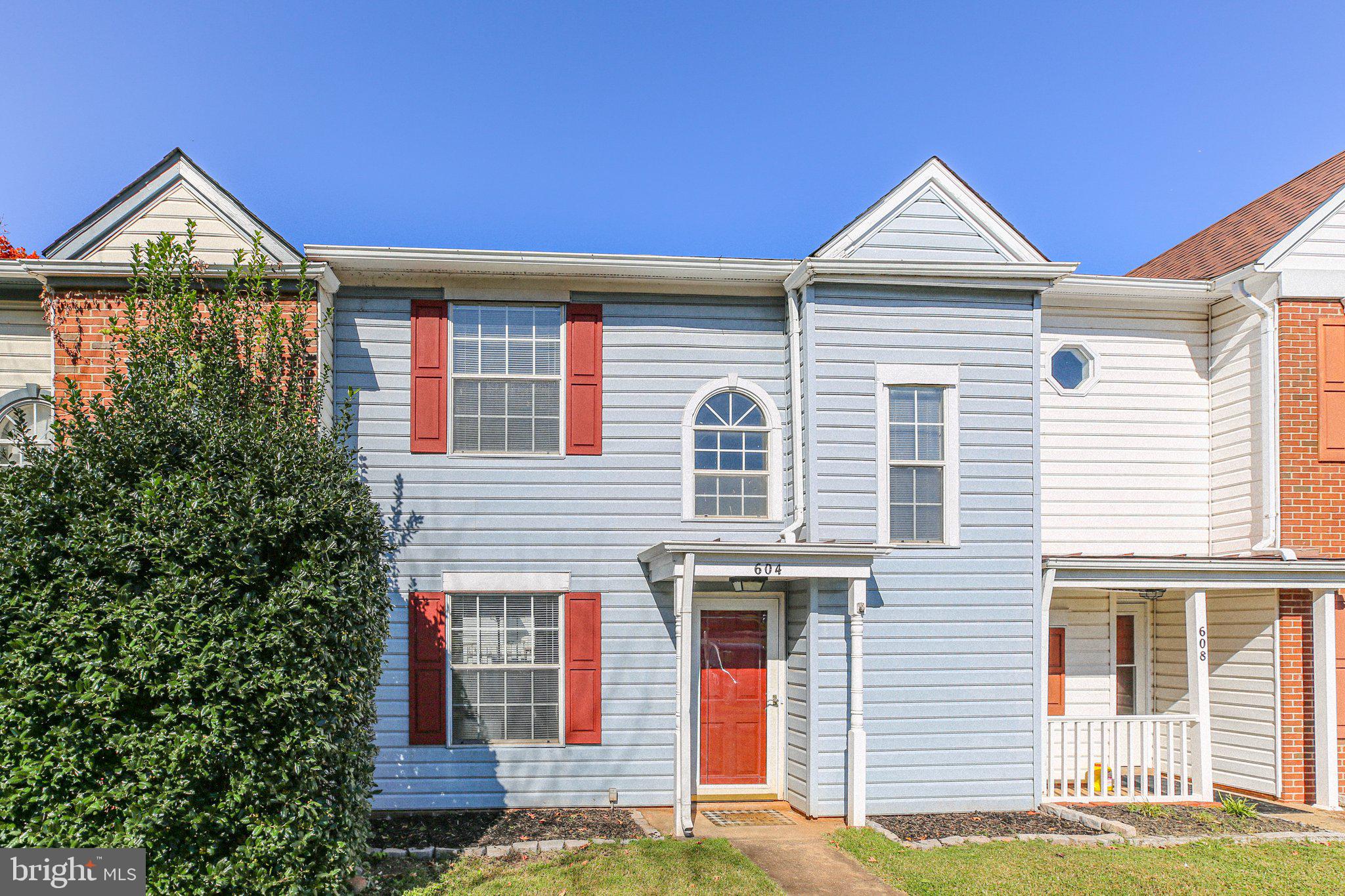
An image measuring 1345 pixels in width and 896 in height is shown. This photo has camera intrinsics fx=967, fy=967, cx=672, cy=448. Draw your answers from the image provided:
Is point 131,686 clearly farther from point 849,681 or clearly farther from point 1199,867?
point 1199,867

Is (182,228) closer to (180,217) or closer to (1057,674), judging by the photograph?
(180,217)

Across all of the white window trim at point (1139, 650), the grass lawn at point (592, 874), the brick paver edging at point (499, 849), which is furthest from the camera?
the white window trim at point (1139, 650)

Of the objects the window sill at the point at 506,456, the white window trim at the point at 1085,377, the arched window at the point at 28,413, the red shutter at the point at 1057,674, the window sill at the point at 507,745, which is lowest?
the window sill at the point at 507,745

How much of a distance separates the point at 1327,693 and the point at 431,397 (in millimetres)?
9768

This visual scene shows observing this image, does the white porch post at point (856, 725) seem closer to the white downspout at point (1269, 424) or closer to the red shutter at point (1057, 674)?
the red shutter at point (1057, 674)

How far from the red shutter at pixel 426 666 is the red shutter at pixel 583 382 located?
6.84ft

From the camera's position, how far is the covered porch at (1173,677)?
992 cm

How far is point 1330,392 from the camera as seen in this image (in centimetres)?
1051

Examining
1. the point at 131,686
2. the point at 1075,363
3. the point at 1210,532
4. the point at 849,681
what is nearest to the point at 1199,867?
the point at 849,681

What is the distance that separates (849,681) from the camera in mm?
9359

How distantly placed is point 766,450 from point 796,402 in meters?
0.67

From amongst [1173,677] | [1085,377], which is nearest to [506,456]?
[1085,377]

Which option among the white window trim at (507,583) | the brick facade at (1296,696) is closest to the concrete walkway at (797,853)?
the white window trim at (507,583)

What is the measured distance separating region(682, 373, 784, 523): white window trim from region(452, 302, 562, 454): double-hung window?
1.34m
